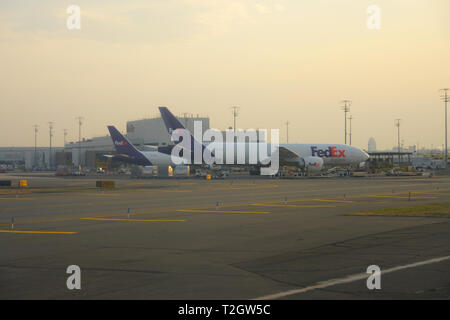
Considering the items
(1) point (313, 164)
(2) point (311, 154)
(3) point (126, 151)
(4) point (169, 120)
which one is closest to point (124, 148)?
(3) point (126, 151)

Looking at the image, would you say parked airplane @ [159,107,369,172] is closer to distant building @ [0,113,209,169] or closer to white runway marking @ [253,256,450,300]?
white runway marking @ [253,256,450,300]

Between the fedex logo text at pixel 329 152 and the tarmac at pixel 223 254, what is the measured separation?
59.3 meters

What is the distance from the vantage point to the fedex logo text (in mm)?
85875

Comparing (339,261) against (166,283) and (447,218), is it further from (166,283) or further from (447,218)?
(447,218)

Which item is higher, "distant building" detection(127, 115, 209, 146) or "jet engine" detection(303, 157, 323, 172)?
"distant building" detection(127, 115, 209, 146)

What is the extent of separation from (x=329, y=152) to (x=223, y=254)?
72929 millimetres

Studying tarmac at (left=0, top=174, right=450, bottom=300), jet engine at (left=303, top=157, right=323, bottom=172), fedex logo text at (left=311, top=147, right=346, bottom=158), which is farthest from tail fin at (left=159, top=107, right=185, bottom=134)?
tarmac at (left=0, top=174, right=450, bottom=300)

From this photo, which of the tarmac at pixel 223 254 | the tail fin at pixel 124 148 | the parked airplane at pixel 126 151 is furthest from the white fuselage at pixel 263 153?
the tarmac at pixel 223 254

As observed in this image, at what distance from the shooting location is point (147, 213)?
89.0ft

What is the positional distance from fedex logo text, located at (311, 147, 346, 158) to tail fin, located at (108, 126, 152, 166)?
2664 cm

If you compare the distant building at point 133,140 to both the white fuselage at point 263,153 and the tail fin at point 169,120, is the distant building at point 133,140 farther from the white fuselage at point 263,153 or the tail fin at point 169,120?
the tail fin at point 169,120

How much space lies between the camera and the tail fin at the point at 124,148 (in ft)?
285

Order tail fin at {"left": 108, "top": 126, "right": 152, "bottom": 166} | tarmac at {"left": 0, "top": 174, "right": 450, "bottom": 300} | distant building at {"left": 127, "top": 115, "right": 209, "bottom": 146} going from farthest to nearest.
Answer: distant building at {"left": 127, "top": 115, "right": 209, "bottom": 146} < tail fin at {"left": 108, "top": 126, "right": 152, "bottom": 166} < tarmac at {"left": 0, "top": 174, "right": 450, "bottom": 300}
